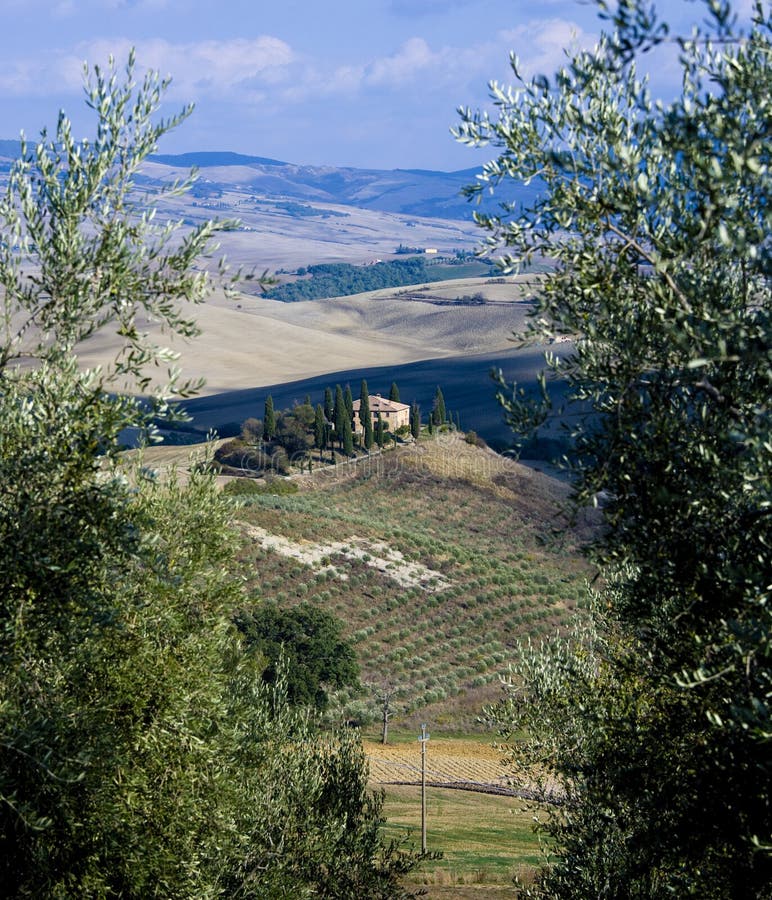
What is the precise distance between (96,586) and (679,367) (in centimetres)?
588

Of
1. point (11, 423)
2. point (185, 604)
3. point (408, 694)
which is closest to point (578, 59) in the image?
point (11, 423)

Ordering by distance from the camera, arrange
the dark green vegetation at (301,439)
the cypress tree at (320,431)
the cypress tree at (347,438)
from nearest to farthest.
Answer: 1. the dark green vegetation at (301,439)
2. the cypress tree at (320,431)
3. the cypress tree at (347,438)

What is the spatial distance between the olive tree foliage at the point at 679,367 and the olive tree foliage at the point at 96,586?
145 inches

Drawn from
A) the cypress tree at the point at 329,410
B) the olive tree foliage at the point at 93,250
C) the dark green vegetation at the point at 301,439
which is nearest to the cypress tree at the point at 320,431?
the dark green vegetation at the point at 301,439

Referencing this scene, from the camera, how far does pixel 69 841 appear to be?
10.6 metres

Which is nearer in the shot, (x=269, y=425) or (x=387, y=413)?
(x=269, y=425)

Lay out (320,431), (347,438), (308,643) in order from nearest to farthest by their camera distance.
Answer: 1. (308,643)
2. (320,431)
3. (347,438)

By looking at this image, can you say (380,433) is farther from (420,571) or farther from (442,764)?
(442,764)

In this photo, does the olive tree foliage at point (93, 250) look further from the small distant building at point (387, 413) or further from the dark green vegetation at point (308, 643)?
the small distant building at point (387, 413)

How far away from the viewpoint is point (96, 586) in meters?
9.90

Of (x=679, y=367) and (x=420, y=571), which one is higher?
(x=679, y=367)

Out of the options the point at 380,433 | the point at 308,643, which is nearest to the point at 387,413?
the point at 380,433

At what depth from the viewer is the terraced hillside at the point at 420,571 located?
224 ft

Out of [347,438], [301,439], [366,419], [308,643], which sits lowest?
[308,643]
